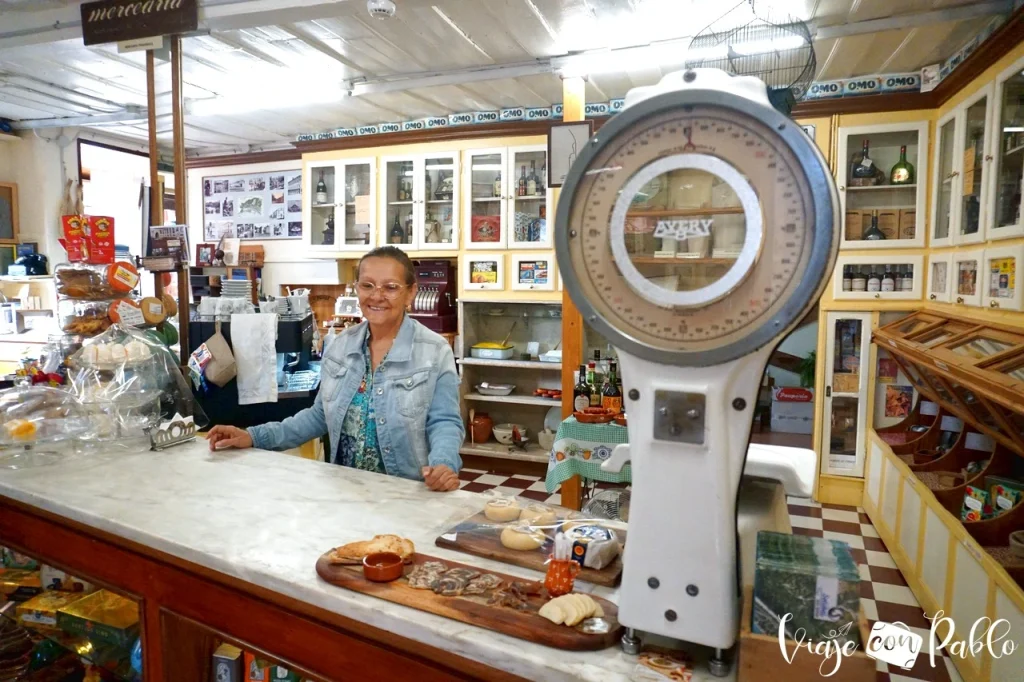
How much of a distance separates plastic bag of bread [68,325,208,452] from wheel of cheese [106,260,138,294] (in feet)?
0.66

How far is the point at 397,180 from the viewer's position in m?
5.74

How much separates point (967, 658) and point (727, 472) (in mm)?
2572

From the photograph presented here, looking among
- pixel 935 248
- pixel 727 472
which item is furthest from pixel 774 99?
pixel 935 248

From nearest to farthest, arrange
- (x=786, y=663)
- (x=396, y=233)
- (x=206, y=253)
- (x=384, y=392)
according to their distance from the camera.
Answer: (x=786, y=663), (x=384, y=392), (x=396, y=233), (x=206, y=253)

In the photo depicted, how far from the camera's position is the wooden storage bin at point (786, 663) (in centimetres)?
70

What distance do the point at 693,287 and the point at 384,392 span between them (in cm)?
128

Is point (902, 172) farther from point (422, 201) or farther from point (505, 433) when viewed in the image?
point (422, 201)

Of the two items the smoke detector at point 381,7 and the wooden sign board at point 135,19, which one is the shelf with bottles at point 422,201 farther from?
the wooden sign board at point 135,19

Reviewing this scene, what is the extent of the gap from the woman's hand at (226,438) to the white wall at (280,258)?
15.5ft

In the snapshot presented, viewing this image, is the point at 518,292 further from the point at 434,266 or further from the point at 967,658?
the point at 967,658

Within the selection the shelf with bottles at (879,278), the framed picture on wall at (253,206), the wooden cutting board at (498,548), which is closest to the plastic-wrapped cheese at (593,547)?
the wooden cutting board at (498,548)

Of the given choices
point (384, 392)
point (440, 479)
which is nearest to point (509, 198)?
point (384, 392)

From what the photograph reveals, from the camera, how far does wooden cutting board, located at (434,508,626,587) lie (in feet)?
3.37

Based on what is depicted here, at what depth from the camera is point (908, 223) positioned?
175 inches
